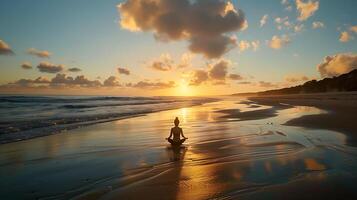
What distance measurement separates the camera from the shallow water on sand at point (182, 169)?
6129 millimetres

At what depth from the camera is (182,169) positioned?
7.98m

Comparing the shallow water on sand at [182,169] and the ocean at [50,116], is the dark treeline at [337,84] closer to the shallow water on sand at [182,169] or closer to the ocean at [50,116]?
the ocean at [50,116]

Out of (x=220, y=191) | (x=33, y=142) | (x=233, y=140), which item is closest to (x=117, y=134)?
(x=33, y=142)

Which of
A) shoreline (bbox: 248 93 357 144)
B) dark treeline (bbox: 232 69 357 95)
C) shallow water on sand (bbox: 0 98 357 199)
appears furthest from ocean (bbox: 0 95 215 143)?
dark treeline (bbox: 232 69 357 95)

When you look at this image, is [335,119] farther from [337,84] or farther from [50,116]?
[337,84]

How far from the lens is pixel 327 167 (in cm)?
778

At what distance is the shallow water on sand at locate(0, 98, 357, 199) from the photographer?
20.1 ft

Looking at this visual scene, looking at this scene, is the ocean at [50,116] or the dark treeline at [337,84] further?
the dark treeline at [337,84]

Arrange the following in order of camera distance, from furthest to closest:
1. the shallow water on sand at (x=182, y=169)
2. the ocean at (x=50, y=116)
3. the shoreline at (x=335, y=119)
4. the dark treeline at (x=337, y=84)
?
the dark treeline at (x=337, y=84), the ocean at (x=50, y=116), the shoreline at (x=335, y=119), the shallow water on sand at (x=182, y=169)

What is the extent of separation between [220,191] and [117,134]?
1052 centimetres

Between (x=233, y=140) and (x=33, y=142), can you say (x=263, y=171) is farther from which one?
(x=33, y=142)

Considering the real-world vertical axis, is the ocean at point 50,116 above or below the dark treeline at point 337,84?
below

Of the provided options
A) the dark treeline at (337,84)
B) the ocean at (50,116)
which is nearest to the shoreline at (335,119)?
the ocean at (50,116)

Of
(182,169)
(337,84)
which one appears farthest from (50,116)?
(337,84)
